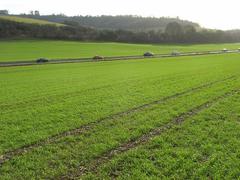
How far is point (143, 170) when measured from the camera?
356 inches

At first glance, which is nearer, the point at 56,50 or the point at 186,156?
the point at 186,156

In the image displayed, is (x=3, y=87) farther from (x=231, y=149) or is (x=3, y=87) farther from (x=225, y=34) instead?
(x=225, y=34)

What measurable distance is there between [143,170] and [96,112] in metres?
7.75

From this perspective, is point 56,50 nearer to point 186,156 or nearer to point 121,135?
point 121,135

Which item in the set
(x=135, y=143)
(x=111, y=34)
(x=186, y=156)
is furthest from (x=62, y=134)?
(x=111, y=34)

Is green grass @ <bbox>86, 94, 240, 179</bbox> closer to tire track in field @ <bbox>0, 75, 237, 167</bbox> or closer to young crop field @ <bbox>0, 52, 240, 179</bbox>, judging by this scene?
young crop field @ <bbox>0, 52, 240, 179</bbox>

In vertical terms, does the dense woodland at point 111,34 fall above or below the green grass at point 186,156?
above

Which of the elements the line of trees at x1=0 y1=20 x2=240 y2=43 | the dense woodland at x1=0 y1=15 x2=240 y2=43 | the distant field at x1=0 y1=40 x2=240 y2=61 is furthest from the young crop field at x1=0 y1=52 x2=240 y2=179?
the line of trees at x1=0 y1=20 x2=240 y2=43

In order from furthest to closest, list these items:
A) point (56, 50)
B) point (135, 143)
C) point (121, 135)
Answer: point (56, 50)
point (121, 135)
point (135, 143)

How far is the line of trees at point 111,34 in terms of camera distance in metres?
125

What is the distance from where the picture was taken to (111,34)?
145m

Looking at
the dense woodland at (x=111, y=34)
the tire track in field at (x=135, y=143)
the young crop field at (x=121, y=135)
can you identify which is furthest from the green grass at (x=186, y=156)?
the dense woodland at (x=111, y=34)

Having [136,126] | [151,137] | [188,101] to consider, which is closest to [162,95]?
[188,101]

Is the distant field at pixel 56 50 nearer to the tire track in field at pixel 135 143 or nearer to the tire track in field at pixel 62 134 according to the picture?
the tire track in field at pixel 62 134
